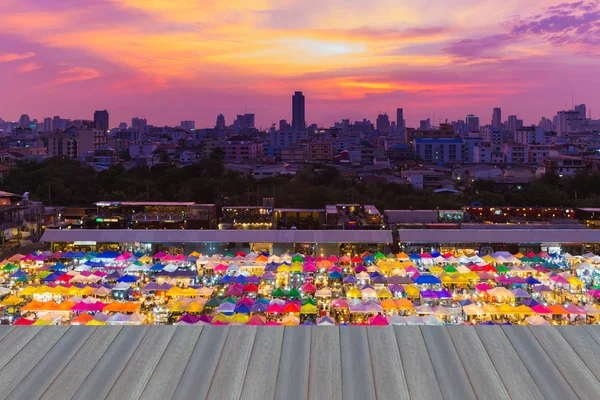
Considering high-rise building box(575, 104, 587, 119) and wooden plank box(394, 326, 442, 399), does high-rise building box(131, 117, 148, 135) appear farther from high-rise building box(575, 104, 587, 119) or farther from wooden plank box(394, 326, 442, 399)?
wooden plank box(394, 326, 442, 399)

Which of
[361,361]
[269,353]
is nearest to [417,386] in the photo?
[361,361]

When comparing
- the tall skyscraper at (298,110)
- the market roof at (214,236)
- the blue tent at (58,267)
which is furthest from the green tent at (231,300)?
the tall skyscraper at (298,110)

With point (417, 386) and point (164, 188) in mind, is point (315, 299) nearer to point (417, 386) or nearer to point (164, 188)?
point (417, 386)

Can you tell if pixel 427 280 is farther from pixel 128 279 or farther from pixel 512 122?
pixel 512 122


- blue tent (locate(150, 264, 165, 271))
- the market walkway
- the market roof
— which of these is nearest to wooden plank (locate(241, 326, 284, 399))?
the market walkway

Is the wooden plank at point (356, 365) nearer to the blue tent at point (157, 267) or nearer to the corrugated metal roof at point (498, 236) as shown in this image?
the blue tent at point (157, 267)

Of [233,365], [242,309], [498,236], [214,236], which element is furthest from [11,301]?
[498,236]
